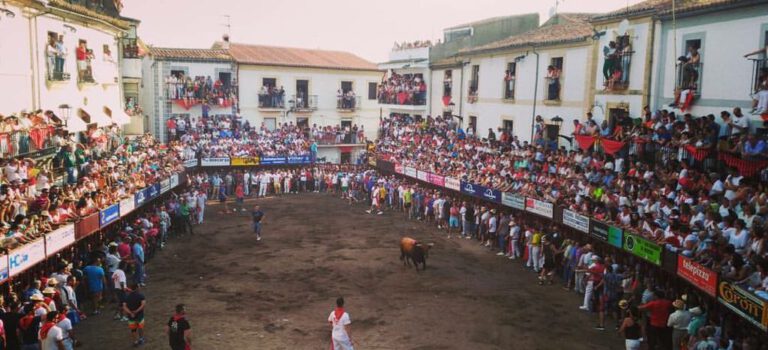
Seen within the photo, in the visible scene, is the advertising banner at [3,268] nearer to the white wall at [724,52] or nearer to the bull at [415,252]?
the bull at [415,252]

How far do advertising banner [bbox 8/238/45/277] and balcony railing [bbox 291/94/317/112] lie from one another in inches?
1374

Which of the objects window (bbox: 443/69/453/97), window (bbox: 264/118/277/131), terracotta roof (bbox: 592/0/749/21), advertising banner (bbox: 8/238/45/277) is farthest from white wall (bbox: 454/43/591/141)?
advertising banner (bbox: 8/238/45/277)

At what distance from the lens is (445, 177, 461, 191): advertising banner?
29.8 m

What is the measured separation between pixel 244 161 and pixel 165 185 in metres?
12.1

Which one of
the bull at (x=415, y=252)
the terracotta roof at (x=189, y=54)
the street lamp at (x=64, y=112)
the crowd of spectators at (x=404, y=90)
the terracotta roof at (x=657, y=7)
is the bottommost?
the bull at (x=415, y=252)

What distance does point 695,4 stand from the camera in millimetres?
22281

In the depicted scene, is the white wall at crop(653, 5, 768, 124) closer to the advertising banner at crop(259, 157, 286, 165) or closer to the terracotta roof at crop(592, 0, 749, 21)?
the terracotta roof at crop(592, 0, 749, 21)

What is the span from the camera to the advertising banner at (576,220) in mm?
20375

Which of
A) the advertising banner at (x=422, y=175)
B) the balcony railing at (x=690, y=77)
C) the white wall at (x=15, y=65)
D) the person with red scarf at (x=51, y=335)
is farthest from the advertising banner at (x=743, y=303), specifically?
the white wall at (x=15, y=65)

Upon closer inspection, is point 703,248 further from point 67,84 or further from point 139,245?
point 67,84

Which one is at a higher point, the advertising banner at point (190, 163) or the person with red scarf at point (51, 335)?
the advertising banner at point (190, 163)

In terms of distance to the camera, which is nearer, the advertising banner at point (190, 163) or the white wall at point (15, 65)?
the white wall at point (15, 65)

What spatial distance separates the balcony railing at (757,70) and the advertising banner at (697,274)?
7.36 m

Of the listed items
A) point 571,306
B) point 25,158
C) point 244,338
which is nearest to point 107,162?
point 25,158
